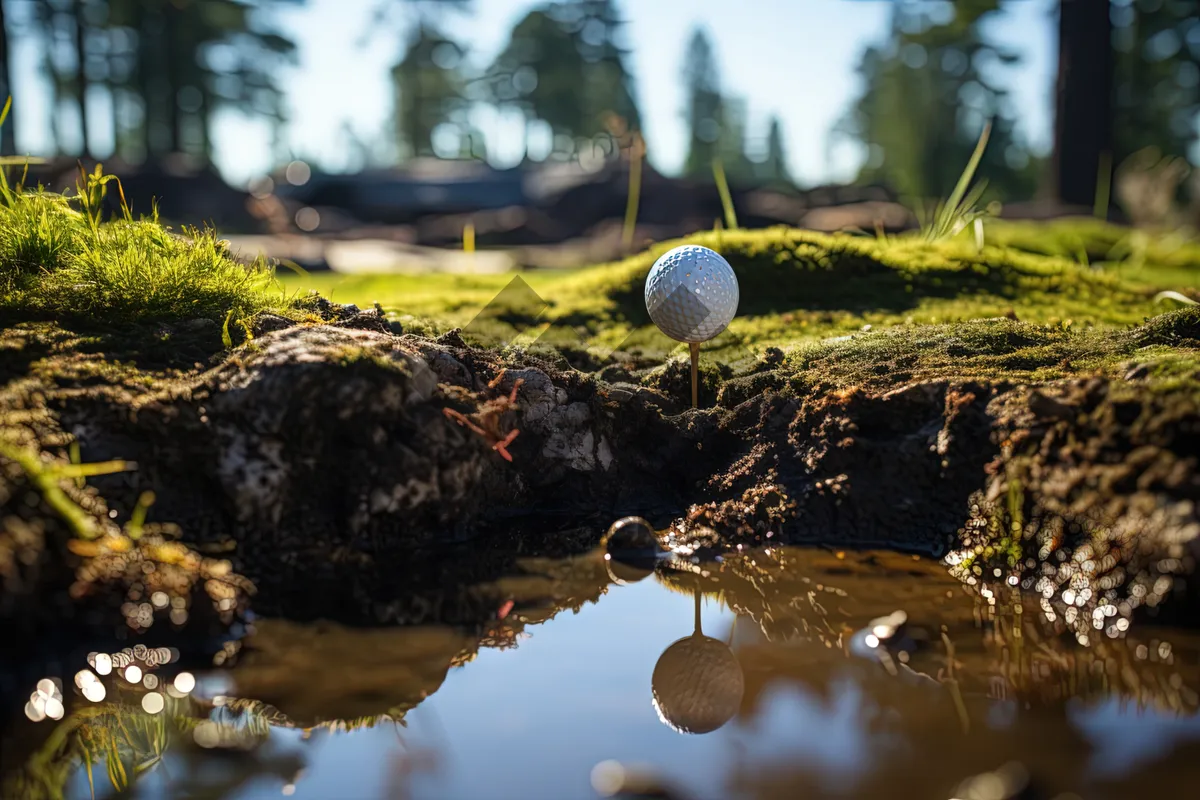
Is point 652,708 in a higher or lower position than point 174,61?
lower

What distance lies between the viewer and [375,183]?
23.7m

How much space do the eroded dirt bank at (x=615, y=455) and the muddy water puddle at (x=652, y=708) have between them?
0.38m

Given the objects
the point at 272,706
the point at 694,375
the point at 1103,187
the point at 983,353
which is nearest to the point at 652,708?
the point at 272,706

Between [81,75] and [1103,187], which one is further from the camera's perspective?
[81,75]

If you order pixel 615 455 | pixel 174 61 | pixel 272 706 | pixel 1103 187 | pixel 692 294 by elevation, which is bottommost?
pixel 272 706

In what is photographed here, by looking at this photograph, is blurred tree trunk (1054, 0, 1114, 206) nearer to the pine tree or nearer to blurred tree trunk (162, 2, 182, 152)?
blurred tree trunk (162, 2, 182, 152)

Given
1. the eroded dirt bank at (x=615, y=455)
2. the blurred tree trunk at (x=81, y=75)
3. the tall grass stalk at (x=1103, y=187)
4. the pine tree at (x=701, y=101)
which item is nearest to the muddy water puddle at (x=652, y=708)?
the eroded dirt bank at (x=615, y=455)

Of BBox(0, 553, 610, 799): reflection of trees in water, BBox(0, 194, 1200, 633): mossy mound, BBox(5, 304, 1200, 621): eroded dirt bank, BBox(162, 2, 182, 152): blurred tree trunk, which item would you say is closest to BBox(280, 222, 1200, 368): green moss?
BBox(0, 194, 1200, 633): mossy mound

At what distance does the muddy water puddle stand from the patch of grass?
2062 mm

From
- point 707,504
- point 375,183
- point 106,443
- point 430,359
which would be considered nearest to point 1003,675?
point 707,504

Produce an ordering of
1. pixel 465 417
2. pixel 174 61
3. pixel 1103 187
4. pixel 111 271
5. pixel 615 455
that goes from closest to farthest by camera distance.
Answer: pixel 465 417 < pixel 111 271 < pixel 615 455 < pixel 1103 187 < pixel 174 61

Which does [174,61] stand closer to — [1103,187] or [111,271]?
[1103,187]

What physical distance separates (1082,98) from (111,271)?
1578 centimetres

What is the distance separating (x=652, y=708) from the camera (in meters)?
2.58
